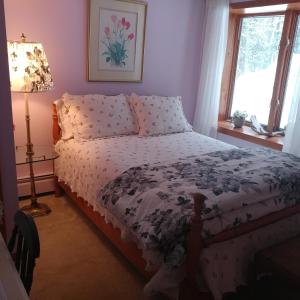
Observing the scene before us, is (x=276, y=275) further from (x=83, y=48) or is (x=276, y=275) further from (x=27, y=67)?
(x=83, y=48)

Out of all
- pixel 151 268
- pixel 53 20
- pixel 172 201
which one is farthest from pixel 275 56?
pixel 151 268

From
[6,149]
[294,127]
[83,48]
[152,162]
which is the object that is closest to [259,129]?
[294,127]

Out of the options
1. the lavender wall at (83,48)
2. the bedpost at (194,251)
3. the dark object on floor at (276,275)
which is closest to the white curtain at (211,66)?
the lavender wall at (83,48)

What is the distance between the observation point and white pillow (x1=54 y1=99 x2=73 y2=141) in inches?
108

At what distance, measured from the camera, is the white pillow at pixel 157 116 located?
2980mm

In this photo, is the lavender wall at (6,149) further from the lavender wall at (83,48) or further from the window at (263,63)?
the window at (263,63)

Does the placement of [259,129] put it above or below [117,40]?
below

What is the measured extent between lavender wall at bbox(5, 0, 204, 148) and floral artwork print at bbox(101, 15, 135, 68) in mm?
214

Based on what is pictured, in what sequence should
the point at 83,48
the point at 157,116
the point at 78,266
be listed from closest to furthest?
the point at 78,266
the point at 83,48
the point at 157,116

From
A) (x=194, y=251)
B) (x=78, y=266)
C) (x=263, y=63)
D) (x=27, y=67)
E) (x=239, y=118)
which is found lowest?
(x=78, y=266)

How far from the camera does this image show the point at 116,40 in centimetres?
307

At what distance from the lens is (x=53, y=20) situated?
8.84 ft

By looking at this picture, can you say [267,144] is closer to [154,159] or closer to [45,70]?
[154,159]

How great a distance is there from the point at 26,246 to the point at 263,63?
324cm
